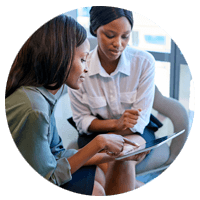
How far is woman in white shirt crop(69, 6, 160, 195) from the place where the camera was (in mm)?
1468

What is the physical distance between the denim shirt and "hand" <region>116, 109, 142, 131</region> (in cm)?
27

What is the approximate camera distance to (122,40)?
1473 millimetres

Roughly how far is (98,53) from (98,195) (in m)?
0.72

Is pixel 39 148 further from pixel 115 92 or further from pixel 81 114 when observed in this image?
pixel 115 92

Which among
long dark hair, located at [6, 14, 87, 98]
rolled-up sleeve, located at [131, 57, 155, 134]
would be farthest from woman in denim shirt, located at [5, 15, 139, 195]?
rolled-up sleeve, located at [131, 57, 155, 134]

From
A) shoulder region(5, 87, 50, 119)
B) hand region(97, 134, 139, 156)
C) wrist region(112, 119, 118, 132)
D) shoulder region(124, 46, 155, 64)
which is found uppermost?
shoulder region(124, 46, 155, 64)

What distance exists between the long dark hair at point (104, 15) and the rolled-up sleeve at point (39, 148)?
513 millimetres

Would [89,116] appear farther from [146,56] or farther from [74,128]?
[146,56]

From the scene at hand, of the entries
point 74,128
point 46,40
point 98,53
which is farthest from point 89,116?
point 46,40

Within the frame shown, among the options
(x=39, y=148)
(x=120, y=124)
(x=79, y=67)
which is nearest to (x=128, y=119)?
(x=120, y=124)

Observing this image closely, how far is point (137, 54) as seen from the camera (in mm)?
1513

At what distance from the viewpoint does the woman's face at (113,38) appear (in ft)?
4.73

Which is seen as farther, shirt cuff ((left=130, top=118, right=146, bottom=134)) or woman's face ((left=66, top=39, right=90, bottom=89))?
shirt cuff ((left=130, top=118, right=146, bottom=134))

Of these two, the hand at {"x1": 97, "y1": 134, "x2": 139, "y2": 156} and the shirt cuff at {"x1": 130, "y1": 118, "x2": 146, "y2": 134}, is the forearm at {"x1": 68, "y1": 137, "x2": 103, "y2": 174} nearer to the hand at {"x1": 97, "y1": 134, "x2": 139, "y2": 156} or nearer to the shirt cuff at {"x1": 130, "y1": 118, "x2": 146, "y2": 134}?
the hand at {"x1": 97, "y1": 134, "x2": 139, "y2": 156}
